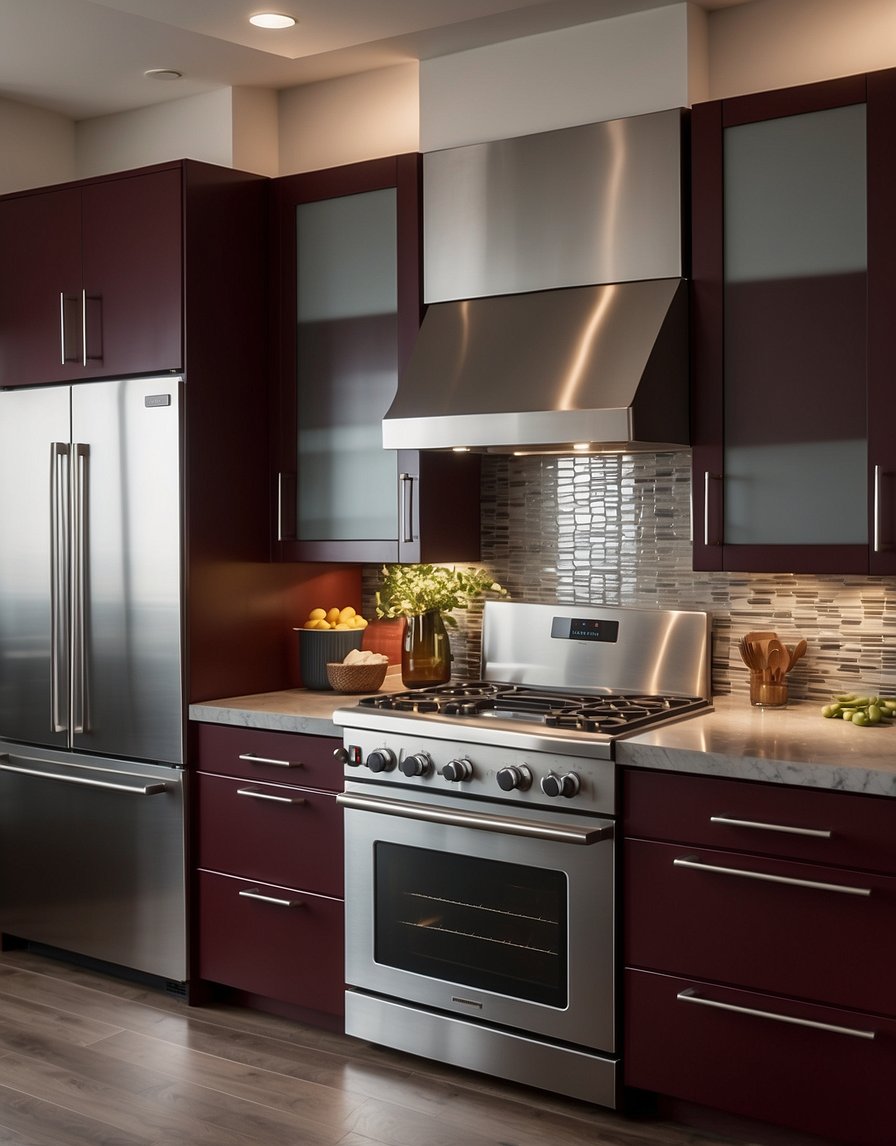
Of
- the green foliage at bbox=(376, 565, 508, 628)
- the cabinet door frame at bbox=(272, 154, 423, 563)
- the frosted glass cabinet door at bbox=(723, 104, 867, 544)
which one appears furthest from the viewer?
the green foliage at bbox=(376, 565, 508, 628)

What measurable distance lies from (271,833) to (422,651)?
2.29ft

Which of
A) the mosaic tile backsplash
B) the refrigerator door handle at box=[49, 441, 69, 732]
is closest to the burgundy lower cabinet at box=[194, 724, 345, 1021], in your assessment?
the refrigerator door handle at box=[49, 441, 69, 732]

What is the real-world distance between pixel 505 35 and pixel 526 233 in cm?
57

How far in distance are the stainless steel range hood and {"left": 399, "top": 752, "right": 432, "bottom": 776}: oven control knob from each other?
0.81 meters

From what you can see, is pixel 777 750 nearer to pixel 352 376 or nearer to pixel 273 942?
pixel 273 942

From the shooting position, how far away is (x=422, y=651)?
12.5ft

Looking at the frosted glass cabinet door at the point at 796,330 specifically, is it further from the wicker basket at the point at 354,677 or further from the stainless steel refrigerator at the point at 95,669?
the stainless steel refrigerator at the point at 95,669

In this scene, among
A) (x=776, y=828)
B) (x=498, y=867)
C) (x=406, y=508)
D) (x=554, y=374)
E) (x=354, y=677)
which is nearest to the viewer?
(x=776, y=828)

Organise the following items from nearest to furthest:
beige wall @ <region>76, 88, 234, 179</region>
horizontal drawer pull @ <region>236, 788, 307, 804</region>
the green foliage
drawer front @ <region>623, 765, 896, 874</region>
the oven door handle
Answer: drawer front @ <region>623, 765, 896, 874</region>, the oven door handle, horizontal drawer pull @ <region>236, 788, 307, 804</region>, the green foliage, beige wall @ <region>76, 88, 234, 179</region>

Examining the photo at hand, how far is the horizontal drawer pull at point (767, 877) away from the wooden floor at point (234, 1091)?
2.13 feet

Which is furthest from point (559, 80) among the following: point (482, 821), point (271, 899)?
point (271, 899)

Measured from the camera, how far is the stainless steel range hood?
3135 mm

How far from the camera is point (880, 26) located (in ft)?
10.5

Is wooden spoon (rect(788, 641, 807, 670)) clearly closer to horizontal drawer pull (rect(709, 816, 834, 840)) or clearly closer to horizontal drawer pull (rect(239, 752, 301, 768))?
horizontal drawer pull (rect(709, 816, 834, 840))
